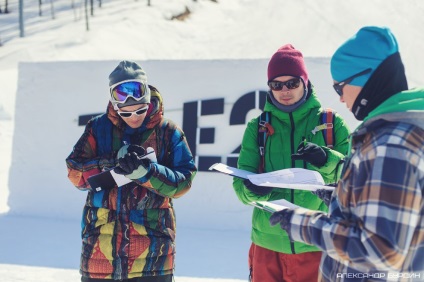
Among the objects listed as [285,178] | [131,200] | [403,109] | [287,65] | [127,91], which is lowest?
[131,200]

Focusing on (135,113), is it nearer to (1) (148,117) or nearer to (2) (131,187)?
(1) (148,117)

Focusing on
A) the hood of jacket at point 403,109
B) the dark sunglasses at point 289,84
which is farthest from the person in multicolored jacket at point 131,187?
the hood of jacket at point 403,109

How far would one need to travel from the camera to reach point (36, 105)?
721 centimetres

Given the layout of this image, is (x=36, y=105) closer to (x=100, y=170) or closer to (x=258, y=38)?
(x=100, y=170)

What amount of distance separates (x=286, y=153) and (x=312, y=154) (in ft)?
0.87

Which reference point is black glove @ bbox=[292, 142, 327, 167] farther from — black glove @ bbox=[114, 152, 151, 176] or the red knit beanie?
black glove @ bbox=[114, 152, 151, 176]

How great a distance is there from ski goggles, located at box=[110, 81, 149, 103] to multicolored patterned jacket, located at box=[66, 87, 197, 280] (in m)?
0.09

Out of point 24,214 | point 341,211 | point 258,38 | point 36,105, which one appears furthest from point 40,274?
point 258,38

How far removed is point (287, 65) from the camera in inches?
119

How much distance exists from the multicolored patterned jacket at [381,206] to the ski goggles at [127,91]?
1312 millimetres

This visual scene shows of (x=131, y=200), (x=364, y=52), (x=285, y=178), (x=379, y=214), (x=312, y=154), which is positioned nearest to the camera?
(x=379, y=214)

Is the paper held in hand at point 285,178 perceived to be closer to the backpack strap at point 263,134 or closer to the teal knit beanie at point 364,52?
the backpack strap at point 263,134

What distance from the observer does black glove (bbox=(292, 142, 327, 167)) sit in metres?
2.71

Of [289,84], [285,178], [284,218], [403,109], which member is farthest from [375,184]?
[289,84]
